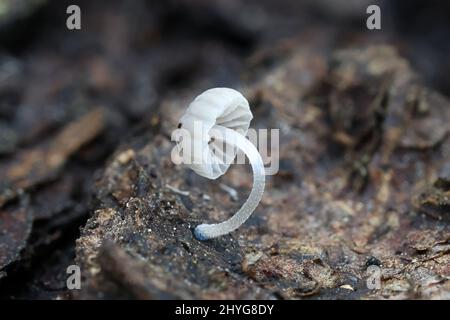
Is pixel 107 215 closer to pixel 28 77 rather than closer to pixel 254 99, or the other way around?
pixel 254 99

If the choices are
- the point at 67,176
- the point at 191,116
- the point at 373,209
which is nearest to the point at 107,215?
the point at 191,116

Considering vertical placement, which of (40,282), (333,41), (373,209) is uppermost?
(333,41)

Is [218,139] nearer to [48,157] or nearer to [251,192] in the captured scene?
[251,192]

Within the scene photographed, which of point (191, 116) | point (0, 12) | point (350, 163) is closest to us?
point (191, 116)

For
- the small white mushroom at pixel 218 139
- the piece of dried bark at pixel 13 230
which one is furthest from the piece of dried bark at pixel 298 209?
the piece of dried bark at pixel 13 230

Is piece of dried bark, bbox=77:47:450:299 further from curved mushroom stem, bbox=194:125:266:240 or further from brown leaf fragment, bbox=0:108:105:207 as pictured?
brown leaf fragment, bbox=0:108:105:207

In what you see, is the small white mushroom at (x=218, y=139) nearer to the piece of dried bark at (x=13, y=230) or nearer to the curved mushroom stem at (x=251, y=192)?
the curved mushroom stem at (x=251, y=192)

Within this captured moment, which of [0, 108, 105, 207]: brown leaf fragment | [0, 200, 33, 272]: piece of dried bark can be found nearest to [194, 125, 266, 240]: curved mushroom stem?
[0, 200, 33, 272]: piece of dried bark
